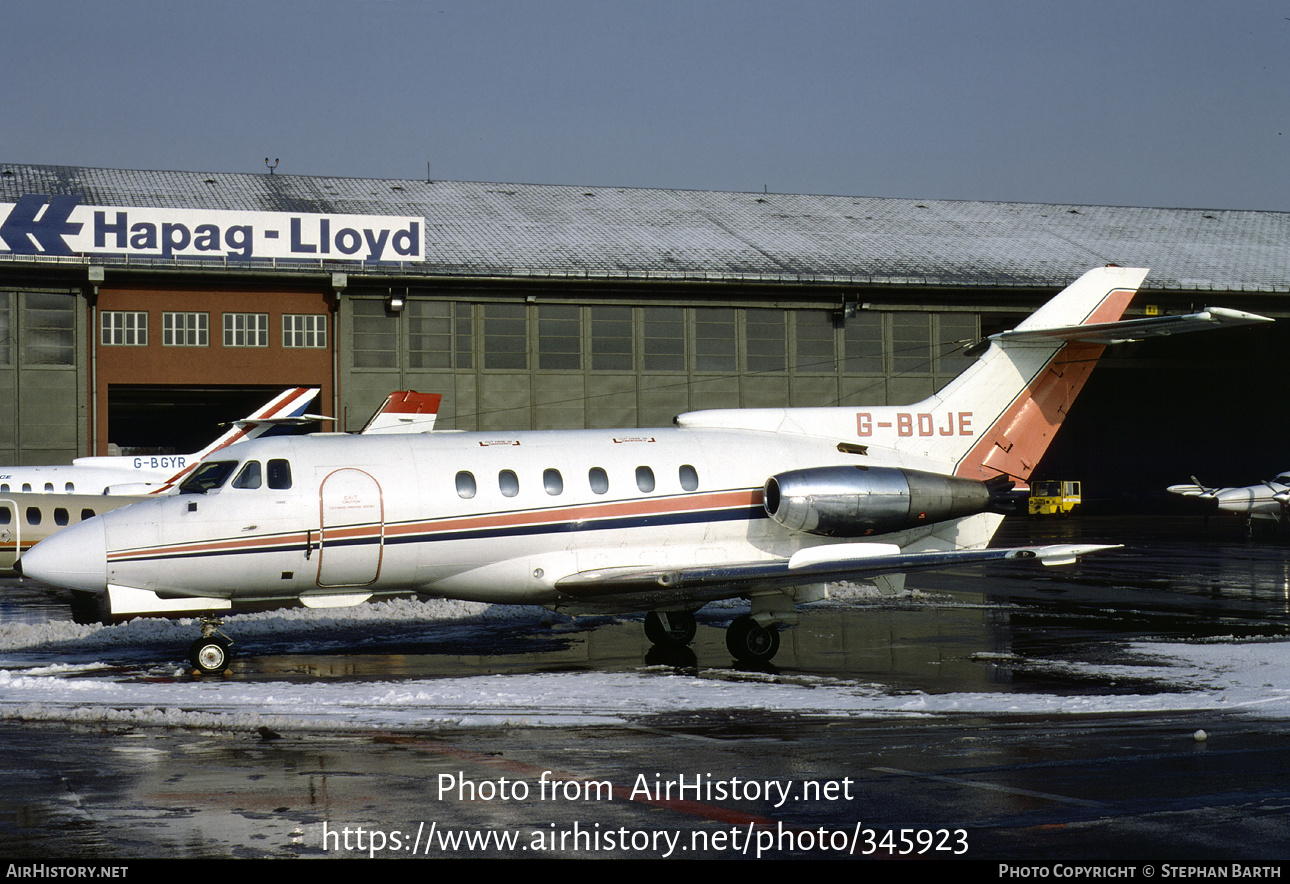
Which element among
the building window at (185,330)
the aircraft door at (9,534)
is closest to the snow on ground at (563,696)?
the aircraft door at (9,534)

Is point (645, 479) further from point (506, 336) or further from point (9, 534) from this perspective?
point (506, 336)

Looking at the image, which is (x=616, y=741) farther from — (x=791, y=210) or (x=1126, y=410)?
(x=1126, y=410)

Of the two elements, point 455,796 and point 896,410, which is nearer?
point 455,796

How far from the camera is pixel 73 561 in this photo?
14.3 m

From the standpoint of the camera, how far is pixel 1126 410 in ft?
224

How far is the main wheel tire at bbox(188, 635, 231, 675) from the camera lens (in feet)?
48.3

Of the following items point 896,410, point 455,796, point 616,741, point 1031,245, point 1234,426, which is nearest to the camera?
point 455,796

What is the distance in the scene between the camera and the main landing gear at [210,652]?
1473 cm

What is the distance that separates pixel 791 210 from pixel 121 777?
45.0 m

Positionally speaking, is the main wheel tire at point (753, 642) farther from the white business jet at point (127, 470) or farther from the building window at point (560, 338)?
the building window at point (560, 338)

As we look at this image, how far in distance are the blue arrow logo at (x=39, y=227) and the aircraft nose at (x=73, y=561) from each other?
2736cm

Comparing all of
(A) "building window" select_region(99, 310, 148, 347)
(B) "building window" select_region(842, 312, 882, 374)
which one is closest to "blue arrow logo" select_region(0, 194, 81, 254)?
(A) "building window" select_region(99, 310, 148, 347)

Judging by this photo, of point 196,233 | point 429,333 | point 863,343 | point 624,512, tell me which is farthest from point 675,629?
point 863,343

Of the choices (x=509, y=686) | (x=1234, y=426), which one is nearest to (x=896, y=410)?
(x=509, y=686)
